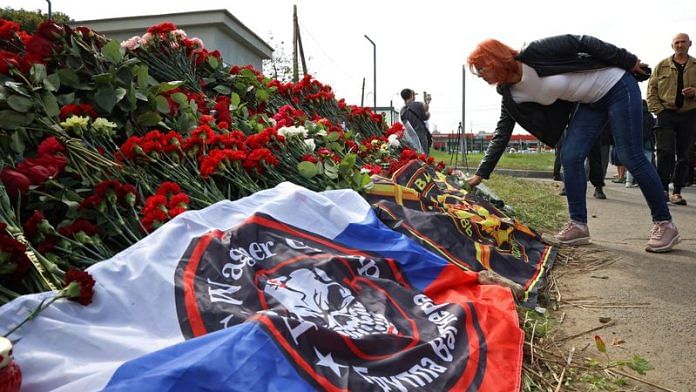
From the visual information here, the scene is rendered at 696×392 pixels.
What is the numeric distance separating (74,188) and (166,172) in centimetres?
40

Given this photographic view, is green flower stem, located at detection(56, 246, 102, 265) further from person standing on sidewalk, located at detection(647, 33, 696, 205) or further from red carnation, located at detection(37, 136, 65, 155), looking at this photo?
person standing on sidewalk, located at detection(647, 33, 696, 205)

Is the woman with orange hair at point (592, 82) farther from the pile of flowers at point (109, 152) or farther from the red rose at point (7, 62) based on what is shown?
the red rose at point (7, 62)

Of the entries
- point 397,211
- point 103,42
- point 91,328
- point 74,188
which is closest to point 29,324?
point 91,328

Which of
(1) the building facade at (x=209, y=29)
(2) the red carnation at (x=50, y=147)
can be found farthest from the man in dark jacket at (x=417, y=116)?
(1) the building facade at (x=209, y=29)

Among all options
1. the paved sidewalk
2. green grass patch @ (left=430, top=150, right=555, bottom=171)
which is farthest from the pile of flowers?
green grass patch @ (left=430, top=150, right=555, bottom=171)

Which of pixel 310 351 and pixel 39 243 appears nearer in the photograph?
pixel 310 351

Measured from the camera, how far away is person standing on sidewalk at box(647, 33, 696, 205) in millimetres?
5059

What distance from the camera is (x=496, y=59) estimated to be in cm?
320

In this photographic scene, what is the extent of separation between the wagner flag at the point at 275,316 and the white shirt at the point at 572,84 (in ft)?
5.42

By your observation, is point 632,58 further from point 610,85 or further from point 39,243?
point 39,243

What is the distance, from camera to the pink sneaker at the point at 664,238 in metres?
3.16

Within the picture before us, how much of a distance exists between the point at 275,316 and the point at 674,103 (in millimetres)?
5256

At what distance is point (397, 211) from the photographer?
2.79 m

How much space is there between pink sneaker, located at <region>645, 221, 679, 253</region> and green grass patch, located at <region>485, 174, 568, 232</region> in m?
0.99
